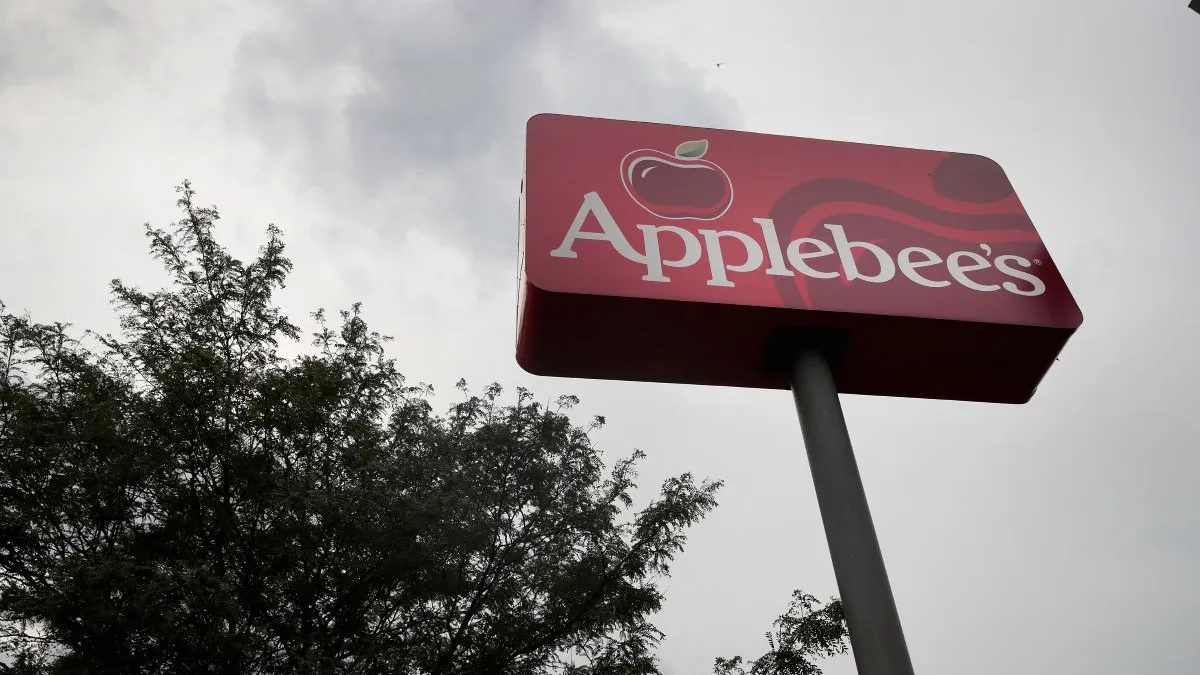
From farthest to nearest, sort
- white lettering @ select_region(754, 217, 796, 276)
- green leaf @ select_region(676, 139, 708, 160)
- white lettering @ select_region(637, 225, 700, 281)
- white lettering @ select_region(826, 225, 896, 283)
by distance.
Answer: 1. green leaf @ select_region(676, 139, 708, 160)
2. white lettering @ select_region(826, 225, 896, 283)
3. white lettering @ select_region(754, 217, 796, 276)
4. white lettering @ select_region(637, 225, 700, 281)

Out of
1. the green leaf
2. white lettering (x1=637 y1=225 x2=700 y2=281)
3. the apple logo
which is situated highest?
the green leaf

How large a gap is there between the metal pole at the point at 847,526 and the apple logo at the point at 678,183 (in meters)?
0.90

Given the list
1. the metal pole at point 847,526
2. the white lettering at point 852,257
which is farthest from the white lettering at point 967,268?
the metal pole at point 847,526

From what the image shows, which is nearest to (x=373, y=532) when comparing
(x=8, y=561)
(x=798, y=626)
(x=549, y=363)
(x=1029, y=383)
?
(x=8, y=561)

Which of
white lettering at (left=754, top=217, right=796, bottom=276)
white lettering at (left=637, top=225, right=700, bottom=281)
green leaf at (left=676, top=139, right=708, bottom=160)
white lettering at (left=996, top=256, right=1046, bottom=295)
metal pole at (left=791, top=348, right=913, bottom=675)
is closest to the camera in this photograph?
metal pole at (left=791, top=348, right=913, bottom=675)

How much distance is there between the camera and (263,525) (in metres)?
8.70

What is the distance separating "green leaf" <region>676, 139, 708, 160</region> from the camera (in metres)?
4.70

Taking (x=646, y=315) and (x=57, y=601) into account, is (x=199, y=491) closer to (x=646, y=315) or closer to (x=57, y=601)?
(x=57, y=601)

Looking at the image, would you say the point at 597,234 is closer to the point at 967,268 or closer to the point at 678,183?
the point at 678,183

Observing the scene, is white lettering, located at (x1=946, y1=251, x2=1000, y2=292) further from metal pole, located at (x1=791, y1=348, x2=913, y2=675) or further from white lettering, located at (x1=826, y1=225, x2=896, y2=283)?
metal pole, located at (x1=791, y1=348, x2=913, y2=675)

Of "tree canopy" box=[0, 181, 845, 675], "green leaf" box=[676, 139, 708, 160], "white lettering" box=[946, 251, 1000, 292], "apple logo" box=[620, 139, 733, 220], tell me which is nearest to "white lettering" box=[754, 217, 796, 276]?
"apple logo" box=[620, 139, 733, 220]

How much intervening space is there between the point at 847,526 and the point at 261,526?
681 cm

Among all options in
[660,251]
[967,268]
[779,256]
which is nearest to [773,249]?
[779,256]

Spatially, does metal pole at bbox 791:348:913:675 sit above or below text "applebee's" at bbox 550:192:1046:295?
below
